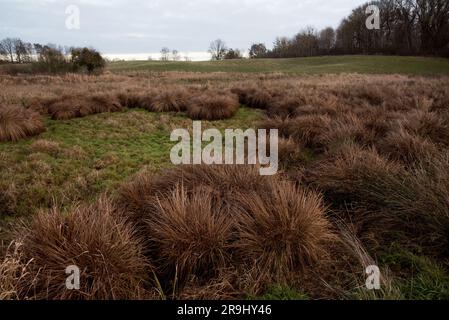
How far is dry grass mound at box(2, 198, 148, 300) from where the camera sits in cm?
241

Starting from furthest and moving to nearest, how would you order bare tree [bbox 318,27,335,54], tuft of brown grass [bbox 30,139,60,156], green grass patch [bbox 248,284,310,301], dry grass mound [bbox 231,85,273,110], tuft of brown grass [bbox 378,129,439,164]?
bare tree [bbox 318,27,335,54] → dry grass mound [bbox 231,85,273,110] → tuft of brown grass [bbox 30,139,60,156] → tuft of brown grass [bbox 378,129,439,164] → green grass patch [bbox 248,284,310,301]

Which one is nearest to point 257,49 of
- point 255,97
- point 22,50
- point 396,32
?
point 396,32

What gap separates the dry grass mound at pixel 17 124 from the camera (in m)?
7.72

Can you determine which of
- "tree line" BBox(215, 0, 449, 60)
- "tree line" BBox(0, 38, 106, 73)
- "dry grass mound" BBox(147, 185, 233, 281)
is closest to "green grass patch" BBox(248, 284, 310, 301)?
"dry grass mound" BBox(147, 185, 233, 281)

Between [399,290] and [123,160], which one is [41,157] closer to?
[123,160]

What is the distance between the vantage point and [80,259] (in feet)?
8.27

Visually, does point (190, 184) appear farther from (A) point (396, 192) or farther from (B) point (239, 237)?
(A) point (396, 192)

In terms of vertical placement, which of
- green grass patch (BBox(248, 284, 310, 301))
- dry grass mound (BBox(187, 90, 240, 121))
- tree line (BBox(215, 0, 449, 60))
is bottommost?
green grass patch (BBox(248, 284, 310, 301))

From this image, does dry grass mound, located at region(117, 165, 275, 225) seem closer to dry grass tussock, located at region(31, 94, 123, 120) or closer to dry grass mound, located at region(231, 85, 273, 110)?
dry grass tussock, located at region(31, 94, 123, 120)

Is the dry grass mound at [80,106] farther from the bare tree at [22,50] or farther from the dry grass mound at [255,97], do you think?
the bare tree at [22,50]

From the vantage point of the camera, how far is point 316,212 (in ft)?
10.5

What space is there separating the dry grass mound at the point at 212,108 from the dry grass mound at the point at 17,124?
4.67 m

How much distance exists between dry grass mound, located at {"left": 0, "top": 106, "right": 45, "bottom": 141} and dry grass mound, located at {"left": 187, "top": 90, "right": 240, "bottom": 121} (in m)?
4.67

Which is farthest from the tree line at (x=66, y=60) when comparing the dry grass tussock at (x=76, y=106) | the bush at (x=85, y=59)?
the dry grass tussock at (x=76, y=106)
